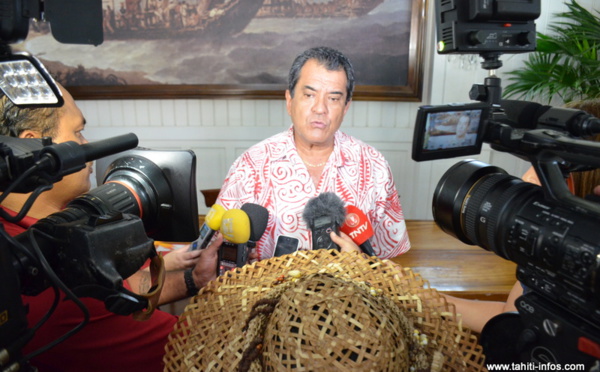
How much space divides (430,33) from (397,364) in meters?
2.70

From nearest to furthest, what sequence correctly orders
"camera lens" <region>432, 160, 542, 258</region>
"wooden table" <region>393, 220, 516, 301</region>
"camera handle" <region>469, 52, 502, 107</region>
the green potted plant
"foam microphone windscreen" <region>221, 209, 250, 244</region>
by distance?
→ "camera lens" <region>432, 160, 542, 258</region>
"camera handle" <region>469, 52, 502, 107</region>
"foam microphone windscreen" <region>221, 209, 250, 244</region>
"wooden table" <region>393, 220, 516, 301</region>
the green potted plant

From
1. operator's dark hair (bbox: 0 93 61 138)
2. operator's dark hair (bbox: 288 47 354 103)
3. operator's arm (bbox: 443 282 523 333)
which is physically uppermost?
operator's dark hair (bbox: 288 47 354 103)

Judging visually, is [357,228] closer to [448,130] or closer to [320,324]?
[448,130]

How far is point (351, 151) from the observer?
1617 millimetres

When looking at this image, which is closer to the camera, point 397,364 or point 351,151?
point 397,364

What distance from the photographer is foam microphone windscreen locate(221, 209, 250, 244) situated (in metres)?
1.09

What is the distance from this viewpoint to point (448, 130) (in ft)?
2.88

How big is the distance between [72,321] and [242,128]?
2348mm

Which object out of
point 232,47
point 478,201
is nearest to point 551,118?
point 478,201

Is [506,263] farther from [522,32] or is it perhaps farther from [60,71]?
[60,71]

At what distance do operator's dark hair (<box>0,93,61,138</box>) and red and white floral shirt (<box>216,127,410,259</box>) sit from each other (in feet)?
2.02

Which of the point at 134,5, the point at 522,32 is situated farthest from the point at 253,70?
the point at 522,32

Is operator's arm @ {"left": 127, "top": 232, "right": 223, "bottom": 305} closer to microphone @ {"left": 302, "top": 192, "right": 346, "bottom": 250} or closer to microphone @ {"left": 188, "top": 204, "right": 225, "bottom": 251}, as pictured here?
microphone @ {"left": 188, "top": 204, "right": 225, "bottom": 251}

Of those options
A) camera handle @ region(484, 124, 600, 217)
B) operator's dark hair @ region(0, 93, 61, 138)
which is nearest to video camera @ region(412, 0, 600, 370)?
camera handle @ region(484, 124, 600, 217)
